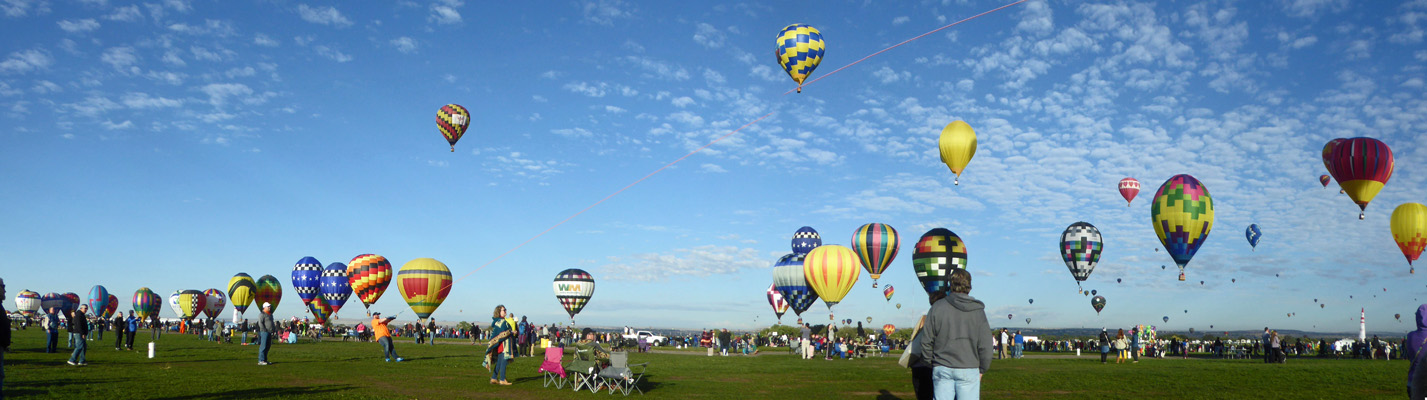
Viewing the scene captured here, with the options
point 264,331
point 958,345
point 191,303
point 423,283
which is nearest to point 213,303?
point 191,303

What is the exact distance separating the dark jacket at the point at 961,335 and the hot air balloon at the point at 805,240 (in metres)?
55.5

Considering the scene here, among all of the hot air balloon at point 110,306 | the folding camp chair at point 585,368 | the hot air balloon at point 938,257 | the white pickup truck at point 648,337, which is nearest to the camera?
the folding camp chair at point 585,368

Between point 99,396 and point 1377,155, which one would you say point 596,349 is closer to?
point 99,396

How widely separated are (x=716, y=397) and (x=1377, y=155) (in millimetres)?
35597

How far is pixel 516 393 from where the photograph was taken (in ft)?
52.2

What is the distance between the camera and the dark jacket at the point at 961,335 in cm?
771

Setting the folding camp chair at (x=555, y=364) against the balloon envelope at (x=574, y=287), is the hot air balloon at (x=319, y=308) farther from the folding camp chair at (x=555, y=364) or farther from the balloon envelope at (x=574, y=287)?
the folding camp chair at (x=555, y=364)

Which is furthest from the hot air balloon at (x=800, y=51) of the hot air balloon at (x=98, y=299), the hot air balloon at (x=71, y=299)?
the hot air balloon at (x=71, y=299)

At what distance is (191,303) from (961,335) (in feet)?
267

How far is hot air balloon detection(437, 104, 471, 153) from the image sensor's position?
146 feet

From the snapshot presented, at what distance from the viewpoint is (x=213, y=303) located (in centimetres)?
7569

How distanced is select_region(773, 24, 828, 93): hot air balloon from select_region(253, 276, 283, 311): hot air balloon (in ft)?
166

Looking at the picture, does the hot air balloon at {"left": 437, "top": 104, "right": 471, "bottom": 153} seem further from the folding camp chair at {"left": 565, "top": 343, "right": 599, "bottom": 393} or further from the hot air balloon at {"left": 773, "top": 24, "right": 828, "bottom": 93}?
the folding camp chair at {"left": 565, "top": 343, "right": 599, "bottom": 393}

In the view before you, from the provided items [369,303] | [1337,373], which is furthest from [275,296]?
[1337,373]
